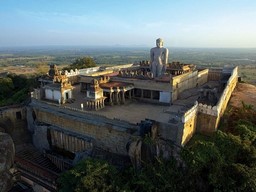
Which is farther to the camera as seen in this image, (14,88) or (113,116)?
(14,88)

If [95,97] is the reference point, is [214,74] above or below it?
above

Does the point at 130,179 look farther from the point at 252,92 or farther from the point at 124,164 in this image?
the point at 252,92

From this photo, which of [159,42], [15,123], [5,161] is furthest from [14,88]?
[159,42]

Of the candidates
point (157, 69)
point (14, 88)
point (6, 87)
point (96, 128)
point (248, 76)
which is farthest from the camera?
point (248, 76)

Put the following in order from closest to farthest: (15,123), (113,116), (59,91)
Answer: (113,116)
(59,91)
(15,123)

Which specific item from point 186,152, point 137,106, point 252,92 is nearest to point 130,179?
point 186,152

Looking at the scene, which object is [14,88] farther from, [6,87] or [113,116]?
[113,116]

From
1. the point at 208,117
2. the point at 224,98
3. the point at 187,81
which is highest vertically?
the point at 187,81

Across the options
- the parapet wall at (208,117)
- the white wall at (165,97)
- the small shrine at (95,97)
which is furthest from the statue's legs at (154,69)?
the parapet wall at (208,117)
